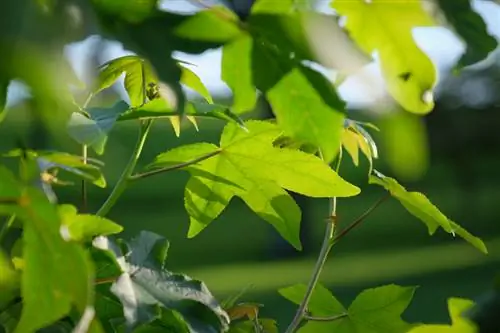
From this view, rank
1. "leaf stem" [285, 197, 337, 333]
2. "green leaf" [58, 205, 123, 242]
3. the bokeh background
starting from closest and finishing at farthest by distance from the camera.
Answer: "green leaf" [58, 205, 123, 242] < "leaf stem" [285, 197, 337, 333] < the bokeh background

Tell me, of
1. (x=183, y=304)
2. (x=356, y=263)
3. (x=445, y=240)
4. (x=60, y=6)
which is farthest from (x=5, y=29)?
(x=445, y=240)

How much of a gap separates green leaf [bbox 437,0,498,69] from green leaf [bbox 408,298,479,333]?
86mm

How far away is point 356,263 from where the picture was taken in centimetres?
758

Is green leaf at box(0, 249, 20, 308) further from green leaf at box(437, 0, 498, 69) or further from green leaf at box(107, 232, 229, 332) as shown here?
green leaf at box(437, 0, 498, 69)

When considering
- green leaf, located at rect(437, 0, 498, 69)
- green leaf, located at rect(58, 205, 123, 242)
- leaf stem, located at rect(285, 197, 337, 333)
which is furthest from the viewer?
leaf stem, located at rect(285, 197, 337, 333)

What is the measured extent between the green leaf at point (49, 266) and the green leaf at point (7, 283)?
0.24 feet

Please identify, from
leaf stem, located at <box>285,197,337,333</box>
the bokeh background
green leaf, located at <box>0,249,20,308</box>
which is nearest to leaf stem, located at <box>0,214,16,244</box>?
green leaf, located at <box>0,249,20,308</box>

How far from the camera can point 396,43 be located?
238mm

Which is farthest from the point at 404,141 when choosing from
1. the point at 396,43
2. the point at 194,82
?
the point at 194,82

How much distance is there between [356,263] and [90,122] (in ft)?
24.1

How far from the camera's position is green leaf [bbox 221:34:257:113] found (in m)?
0.25

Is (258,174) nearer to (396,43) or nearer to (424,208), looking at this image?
(424,208)

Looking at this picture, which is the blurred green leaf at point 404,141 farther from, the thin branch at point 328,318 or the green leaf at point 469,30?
the thin branch at point 328,318

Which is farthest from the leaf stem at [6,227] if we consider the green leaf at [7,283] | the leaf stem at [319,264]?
the leaf stem at [319,264]
